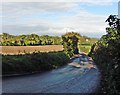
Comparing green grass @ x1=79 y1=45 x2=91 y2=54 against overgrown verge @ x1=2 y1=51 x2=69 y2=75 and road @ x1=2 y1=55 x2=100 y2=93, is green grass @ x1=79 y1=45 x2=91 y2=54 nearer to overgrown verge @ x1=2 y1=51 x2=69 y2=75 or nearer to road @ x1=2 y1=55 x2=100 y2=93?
overgrown verge @ x1=2 y1=51 x2=69 y2=75

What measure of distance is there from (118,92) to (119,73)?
0.57 meters

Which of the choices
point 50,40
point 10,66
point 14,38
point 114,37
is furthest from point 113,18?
point 50,40

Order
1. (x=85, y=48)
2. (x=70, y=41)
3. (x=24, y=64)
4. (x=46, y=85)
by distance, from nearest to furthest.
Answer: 1. (x=46, y=85)
2. (x=24, y=64)
3. (x=70, y=41)
4. (x=85, y=48)

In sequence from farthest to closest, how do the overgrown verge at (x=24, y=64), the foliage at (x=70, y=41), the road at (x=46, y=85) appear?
the foliage at (x=70, y=41) → the overgrown verge at (x=24, y=64) → the road at (x=46, y=85)

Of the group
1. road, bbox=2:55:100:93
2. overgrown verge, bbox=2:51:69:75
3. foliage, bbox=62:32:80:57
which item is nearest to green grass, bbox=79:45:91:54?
foliage, bbox=62:32:80:57

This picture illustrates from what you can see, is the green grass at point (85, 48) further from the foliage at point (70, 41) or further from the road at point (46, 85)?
the road at point (46, 85)

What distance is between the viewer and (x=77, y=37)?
9812cm

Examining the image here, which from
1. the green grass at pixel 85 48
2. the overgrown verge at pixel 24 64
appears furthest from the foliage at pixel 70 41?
the overgrown verge at pixel 24 64

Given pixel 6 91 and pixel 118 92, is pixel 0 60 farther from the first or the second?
pixel 118 92

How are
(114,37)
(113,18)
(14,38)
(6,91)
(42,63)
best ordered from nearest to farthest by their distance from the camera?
(113,18), (114,37), (6,91), (42,63), (14,38)

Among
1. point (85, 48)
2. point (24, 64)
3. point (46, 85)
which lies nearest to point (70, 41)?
point (85, 48)

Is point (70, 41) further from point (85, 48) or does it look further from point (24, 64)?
point (24, 64)

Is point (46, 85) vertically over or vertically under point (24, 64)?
under

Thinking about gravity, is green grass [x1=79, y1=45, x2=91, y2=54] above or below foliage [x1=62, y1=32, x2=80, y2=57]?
below
